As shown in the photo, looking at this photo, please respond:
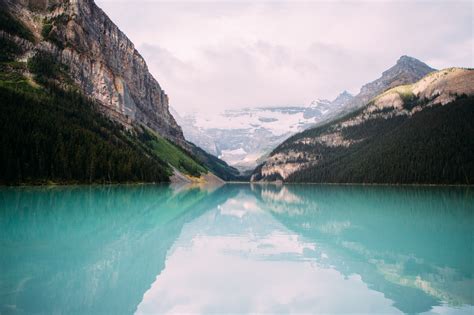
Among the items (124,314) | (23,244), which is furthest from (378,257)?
(23,244)

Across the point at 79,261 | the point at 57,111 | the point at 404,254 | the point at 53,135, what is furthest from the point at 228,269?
the point at 57,111

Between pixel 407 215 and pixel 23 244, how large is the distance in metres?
41.9

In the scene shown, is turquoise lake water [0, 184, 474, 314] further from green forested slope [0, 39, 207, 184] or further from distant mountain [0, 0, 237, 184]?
distant mountain [0, 0, 237, 184]

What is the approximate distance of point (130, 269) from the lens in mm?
20703

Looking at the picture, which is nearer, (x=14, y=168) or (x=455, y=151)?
(x=14, y=168)

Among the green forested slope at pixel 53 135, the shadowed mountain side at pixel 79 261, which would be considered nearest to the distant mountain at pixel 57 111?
the green forested slope at pixel 53 135

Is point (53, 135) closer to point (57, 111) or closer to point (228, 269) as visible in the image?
point (57, 111)

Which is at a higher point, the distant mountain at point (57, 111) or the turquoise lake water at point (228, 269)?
the distant mountain at point (57, 111)

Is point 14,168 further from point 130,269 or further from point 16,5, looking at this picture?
point 16,5

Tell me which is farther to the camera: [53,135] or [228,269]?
[53,135]

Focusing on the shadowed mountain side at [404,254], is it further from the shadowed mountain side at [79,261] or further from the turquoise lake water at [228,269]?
the shadowed mountain side at [79,261]

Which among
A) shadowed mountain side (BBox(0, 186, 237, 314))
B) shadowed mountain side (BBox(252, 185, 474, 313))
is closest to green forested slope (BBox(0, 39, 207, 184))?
shadowed mountain side (BBox(0, 186, 237, 314))

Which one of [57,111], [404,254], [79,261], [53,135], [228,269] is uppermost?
[57,111]

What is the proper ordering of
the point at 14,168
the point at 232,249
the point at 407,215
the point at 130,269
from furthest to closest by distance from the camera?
the point at 14,168 → the point at 407,215 → the point at 232,249 → the point at 130,269
